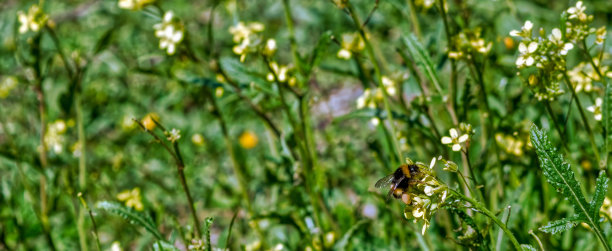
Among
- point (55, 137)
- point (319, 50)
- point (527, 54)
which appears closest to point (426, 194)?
point (527, 54)

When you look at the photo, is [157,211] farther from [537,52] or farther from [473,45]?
[537,52]

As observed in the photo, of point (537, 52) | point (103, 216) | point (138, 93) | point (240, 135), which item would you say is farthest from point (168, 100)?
point (537, 52)

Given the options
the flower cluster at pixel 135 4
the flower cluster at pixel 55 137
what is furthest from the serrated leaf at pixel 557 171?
the flower cluster at pixel 55 137

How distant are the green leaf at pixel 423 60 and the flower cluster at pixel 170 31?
55cm

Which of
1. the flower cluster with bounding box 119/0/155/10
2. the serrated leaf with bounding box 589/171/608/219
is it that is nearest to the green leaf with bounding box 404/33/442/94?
the serrated leaf with bounding box 589/171/608/219

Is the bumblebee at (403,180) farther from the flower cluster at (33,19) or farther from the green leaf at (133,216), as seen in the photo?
the flower cluster at (33,19)

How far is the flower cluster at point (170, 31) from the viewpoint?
1411 mm

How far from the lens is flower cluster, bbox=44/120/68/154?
212cm

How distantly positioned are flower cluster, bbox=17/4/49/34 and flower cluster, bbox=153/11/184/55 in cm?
41

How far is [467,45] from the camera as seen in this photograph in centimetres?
117

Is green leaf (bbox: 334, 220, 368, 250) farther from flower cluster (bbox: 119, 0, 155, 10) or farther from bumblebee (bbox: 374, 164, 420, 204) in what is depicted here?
flower cluster (bbox: 119, 0, 155, 10)

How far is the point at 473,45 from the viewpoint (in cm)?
123

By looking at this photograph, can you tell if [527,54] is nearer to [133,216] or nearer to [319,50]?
[319,50]

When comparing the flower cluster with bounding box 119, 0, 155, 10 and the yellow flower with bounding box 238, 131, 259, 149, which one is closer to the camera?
the flower cluster with bounding box 119, 0, 155, 10
